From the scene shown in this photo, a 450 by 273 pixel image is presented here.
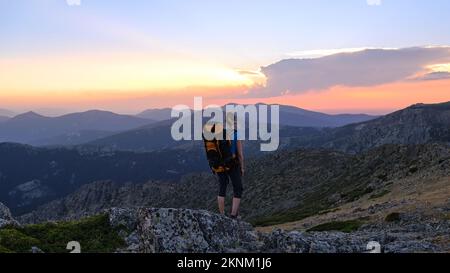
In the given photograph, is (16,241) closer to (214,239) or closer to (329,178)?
(214,239)

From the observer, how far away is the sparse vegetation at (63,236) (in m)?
20.9

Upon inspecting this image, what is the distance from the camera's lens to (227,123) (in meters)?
20.0

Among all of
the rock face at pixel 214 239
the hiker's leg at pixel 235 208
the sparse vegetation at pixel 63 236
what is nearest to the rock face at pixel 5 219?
the sparse vegetation at pixel 63 236

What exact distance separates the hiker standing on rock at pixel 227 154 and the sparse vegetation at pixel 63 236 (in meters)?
6.30

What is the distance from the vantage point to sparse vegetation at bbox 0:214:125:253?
20.9 meters

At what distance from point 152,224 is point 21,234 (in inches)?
333

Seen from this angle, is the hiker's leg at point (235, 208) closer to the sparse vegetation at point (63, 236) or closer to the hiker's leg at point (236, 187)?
the hiker's leg at point (236, 187)

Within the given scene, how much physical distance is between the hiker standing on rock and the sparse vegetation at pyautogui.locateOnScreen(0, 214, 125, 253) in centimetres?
630

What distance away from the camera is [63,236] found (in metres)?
22.6

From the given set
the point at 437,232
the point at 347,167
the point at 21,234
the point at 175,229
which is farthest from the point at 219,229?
the point at 347,167

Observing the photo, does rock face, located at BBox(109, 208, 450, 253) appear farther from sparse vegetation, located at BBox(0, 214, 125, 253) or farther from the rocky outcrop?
the rocky outcrop

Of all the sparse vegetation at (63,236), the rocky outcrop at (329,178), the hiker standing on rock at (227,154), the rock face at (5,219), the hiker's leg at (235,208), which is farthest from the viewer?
the rocky outcrop at (329,178)

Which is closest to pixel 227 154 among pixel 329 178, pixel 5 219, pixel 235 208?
pixel 235 208

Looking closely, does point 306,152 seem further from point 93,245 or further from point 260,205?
point 93,245
